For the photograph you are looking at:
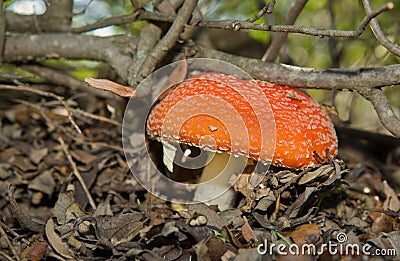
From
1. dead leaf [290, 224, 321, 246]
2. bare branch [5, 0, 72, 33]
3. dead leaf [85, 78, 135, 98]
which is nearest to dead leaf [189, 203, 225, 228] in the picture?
dead leaf [290, 224, 321, 246]

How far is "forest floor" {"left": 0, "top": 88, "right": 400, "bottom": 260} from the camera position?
1.99 metres

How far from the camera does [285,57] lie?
159 inches

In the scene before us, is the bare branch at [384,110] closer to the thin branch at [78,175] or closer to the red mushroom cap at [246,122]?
the red mushroom cap at [246,122]

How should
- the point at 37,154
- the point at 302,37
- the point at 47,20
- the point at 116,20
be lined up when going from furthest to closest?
1. the point at 302,37
2. the point at 47,20
3. the point at 37,154
4. the point at 116,20

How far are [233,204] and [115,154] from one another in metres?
1.03

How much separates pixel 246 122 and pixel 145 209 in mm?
795

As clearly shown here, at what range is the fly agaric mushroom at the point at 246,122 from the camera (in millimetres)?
2107

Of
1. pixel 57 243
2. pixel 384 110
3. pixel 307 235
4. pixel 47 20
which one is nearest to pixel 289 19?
pixel 384 110

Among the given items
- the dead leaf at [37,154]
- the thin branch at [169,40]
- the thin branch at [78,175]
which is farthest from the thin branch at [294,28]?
the dead leaf at [37,154]

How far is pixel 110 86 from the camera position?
240 cm

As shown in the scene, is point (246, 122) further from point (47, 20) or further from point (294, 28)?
point (47, 20)

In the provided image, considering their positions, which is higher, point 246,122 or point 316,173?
point 246,122

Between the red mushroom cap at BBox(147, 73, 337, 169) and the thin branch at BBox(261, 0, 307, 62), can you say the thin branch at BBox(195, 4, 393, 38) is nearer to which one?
the red mushroom cap at BBox(147, 73, 337, 169)

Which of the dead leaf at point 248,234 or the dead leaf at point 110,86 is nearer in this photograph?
the dead leaf at point 248,234
